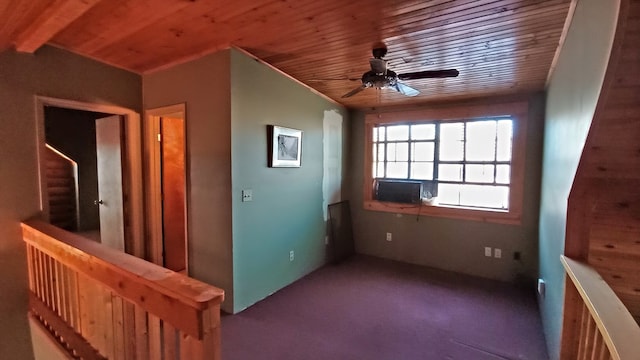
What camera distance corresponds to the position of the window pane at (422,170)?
171 inches

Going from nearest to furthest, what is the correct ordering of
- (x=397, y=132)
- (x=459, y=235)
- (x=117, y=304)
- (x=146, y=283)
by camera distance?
(x=146, y=283)
(x=117, y=304)
(x=459, y=235)
(x=397, y=132)

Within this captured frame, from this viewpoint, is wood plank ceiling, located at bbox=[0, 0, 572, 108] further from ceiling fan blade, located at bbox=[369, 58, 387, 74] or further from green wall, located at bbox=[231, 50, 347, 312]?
green wall, located at bbox=[231, 50, 347, 312]

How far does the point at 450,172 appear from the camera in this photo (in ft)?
13.8

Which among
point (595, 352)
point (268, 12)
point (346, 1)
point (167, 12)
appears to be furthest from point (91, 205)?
point (595, 352)

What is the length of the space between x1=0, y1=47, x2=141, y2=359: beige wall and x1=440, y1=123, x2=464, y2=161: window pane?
14.8 feet

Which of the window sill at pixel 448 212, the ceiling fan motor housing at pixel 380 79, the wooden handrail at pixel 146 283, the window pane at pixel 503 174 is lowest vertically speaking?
the window sill at pixel 448 212

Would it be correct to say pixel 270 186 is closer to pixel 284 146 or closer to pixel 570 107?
pixel 284 146

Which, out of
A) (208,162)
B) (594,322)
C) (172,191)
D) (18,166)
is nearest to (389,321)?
(594,322)

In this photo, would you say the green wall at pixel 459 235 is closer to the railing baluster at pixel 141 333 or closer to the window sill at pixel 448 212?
the window sill at pixel 448 212

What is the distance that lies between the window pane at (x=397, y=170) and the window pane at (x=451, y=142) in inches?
21.0

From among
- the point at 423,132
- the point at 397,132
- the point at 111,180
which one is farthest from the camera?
the point at 397,132

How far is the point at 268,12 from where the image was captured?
228 centimetres

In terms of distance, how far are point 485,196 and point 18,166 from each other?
204 inches

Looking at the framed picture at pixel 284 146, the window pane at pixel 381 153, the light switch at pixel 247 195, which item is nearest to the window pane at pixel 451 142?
the window pane at pixel 381 153
